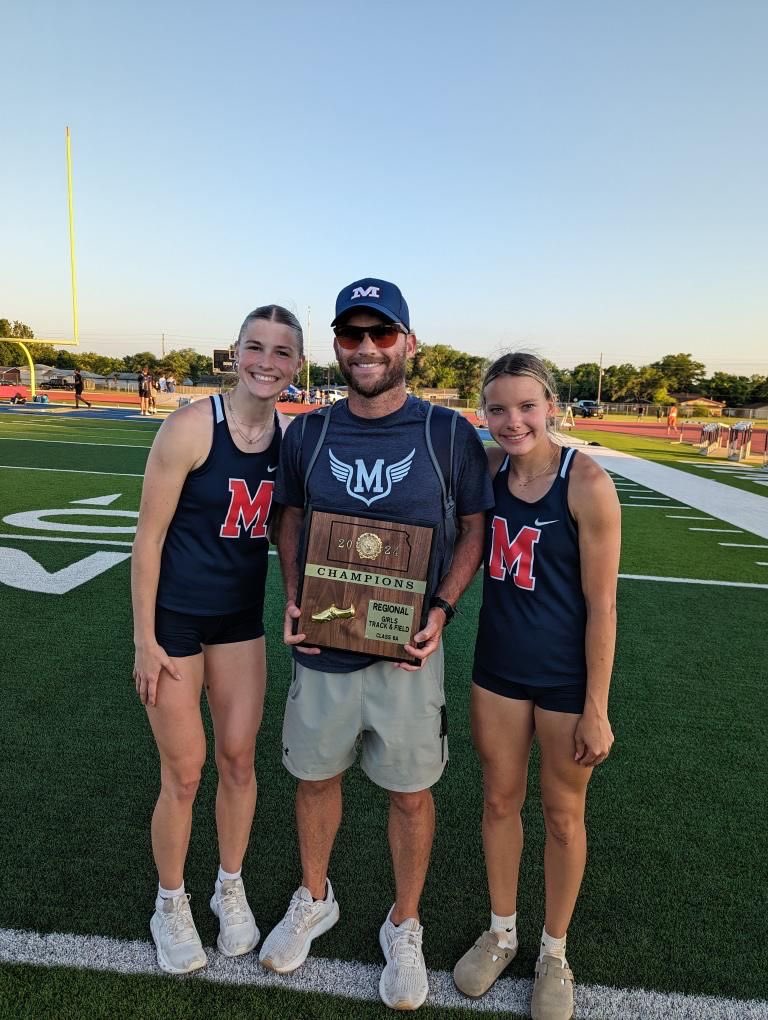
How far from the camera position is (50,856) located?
2.43 metres

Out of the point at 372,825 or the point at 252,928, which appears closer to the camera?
the point at 252,928

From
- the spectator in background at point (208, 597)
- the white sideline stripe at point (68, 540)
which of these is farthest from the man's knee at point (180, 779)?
the white sideline stripe at point (68, 540)

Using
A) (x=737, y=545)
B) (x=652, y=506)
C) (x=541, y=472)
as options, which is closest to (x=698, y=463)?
(x=652, y=506)

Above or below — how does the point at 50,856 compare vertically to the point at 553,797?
below

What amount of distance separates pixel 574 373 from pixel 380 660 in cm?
9435

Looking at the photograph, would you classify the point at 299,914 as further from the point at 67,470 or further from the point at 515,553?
the point at 67,470

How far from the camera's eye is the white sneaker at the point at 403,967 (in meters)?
1.91

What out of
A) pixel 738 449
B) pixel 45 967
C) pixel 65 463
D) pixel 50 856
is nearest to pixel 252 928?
pixel 45 967

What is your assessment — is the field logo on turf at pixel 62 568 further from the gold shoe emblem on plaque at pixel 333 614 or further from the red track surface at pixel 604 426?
the red track surface at pixel 604 426

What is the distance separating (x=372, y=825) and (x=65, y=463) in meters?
10.9

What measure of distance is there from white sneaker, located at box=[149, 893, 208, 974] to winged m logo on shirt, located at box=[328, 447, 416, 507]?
4.55 ft

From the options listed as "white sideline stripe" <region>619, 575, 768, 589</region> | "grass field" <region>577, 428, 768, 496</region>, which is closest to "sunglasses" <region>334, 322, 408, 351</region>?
"white sideline stripe" <region>619, 575, 768, 589</region>

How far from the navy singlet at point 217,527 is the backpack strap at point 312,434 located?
152 millimetres

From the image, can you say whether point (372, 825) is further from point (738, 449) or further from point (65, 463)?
point (738, 449)
